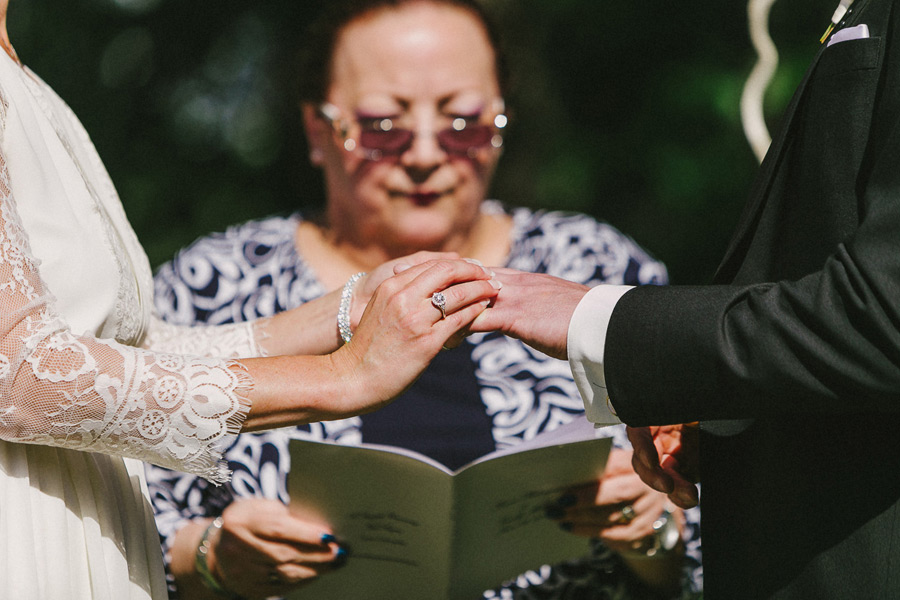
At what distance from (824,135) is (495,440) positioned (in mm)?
1287

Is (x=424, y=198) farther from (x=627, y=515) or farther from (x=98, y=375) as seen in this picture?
(x=98, y=375)

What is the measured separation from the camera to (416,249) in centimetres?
273

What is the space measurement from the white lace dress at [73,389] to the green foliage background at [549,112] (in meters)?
2.12

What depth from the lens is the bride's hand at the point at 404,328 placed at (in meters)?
1.40

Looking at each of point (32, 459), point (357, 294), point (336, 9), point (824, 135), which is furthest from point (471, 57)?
point (32, 459)

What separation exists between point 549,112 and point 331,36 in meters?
1.07

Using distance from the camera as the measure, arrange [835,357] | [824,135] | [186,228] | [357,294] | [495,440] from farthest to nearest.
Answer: [186,228] < [495,440] < [357,294] < [824,135] < [835,357]

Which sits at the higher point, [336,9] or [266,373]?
[336,9]

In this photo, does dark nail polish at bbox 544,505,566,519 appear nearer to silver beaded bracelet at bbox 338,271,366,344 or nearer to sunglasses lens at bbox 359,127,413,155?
silver beaded bracelet at bbox 338,271,366,344

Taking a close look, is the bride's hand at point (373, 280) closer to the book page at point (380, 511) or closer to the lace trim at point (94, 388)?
the book page at point (380, 511)

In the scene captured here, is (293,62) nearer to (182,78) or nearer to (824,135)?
(182,78)

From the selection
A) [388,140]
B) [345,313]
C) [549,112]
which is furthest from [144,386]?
[549,112]

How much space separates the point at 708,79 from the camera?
362cm

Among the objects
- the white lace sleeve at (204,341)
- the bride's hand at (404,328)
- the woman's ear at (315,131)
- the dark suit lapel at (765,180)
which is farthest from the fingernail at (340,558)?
the woman's ear at (315,131)
